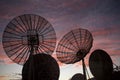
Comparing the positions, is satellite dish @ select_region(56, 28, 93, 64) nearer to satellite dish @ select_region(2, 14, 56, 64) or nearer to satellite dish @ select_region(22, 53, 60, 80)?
satellite dish @ select_region(2, 14, 56, 64)

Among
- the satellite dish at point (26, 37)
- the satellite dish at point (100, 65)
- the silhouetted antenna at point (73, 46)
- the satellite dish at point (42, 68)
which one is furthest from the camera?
the satellite dish at point (100, 65)

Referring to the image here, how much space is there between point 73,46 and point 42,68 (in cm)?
461

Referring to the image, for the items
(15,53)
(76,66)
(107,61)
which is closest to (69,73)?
(76,66)

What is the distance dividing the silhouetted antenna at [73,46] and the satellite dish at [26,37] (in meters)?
1.83

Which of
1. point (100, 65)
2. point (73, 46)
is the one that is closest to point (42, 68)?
point (73, 46)

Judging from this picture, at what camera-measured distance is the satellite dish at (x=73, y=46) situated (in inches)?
970

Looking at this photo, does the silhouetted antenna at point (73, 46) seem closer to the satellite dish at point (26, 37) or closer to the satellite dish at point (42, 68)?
the satellite dish at point (26, 37)

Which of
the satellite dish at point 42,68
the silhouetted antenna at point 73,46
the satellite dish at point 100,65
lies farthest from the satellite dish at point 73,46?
the satellite dish at point 42,68

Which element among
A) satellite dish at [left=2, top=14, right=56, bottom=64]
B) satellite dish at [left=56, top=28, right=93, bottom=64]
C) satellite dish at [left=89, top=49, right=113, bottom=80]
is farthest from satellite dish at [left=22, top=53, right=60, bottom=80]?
satellite dish at [left=89, top=49, right=113, bottom=80]

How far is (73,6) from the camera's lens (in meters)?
26.0

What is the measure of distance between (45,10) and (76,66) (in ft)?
31.0

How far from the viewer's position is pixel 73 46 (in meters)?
25.2

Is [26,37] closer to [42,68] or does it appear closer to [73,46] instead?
[42,68]

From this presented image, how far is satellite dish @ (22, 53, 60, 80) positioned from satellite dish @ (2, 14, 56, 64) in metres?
0.61
